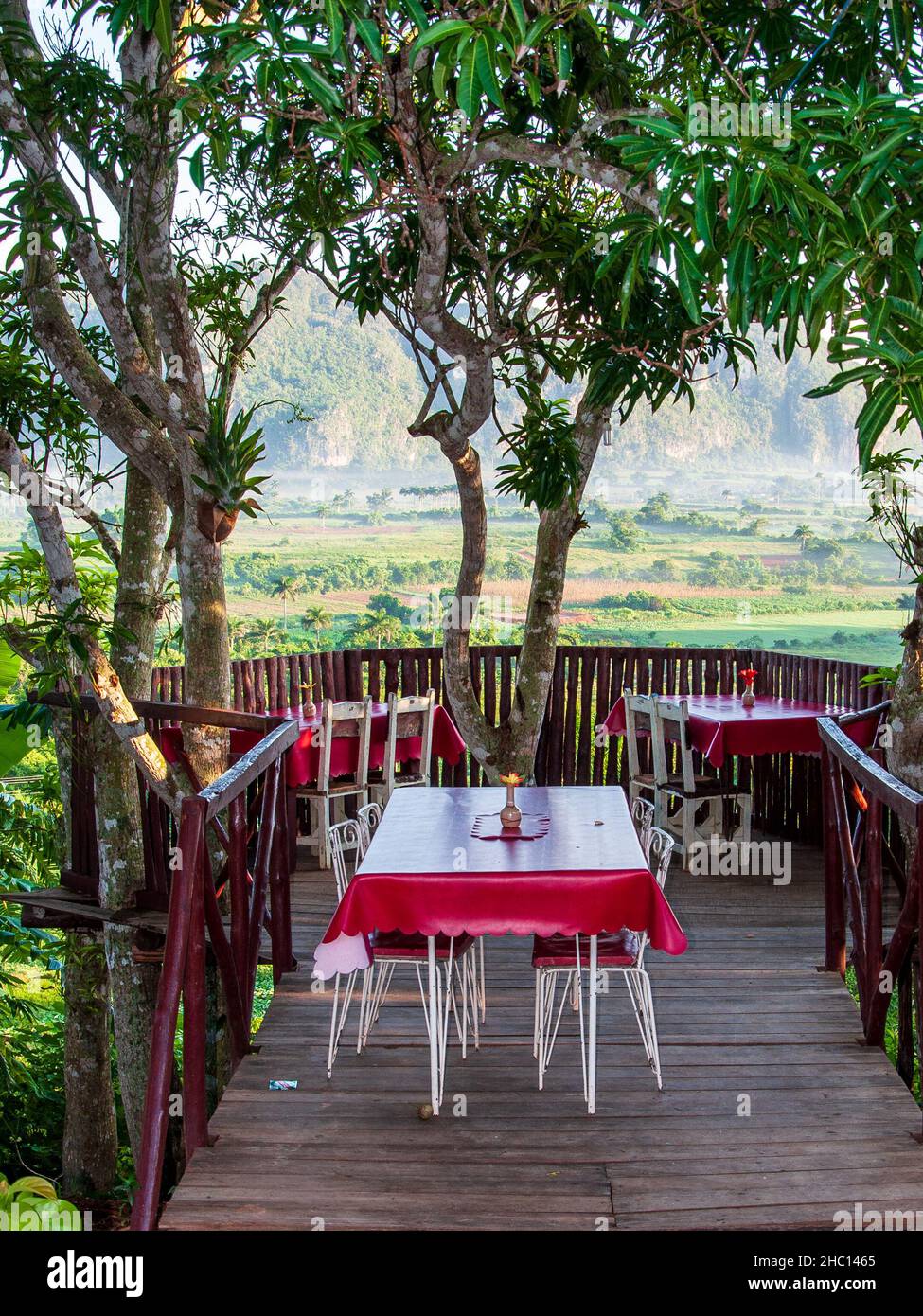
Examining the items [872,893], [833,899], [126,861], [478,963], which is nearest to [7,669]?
[126,861]

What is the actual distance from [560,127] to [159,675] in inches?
172

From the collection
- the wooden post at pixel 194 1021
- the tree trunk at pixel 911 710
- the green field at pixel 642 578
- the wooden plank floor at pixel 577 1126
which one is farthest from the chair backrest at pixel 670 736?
the green field at pixel 642 578

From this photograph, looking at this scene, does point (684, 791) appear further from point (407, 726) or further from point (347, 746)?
point (347, 746)

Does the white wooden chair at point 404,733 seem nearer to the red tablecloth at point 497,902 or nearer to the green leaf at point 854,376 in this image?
the red tablecloth at point 497,902

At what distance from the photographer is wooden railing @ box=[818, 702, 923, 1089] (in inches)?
160

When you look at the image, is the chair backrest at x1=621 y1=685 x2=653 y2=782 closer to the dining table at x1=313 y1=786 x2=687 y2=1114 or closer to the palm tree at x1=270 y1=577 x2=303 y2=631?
the dining table at x1=313 y1=786 x2=687 y2=1114

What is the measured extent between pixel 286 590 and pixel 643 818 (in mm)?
25613

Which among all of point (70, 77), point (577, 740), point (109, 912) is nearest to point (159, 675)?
point (109, 912)

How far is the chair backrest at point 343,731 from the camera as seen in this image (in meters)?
7.76

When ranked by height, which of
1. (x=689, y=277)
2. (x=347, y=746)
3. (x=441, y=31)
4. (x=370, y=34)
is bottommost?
(x=347, y=746)

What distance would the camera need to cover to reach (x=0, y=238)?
17.8ft

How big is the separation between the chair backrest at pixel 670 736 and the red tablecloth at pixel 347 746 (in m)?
1.51

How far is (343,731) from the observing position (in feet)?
26.4
